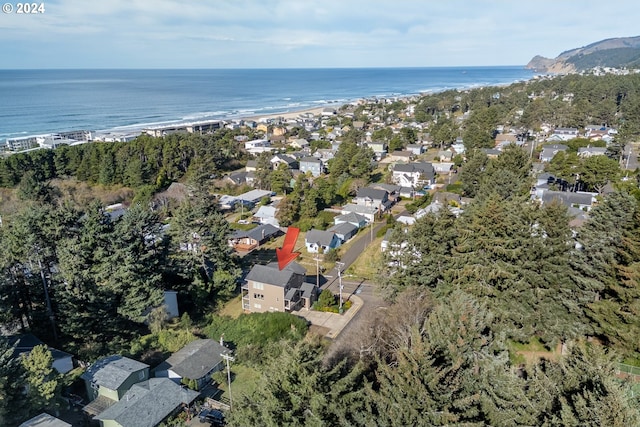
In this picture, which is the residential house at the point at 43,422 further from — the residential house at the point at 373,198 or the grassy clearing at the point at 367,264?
the residential house at the point at 373,198

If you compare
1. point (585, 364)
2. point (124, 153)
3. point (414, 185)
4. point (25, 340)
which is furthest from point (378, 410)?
point (124, 153)

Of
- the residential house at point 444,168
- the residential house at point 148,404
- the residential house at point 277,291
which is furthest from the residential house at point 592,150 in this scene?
the residential house at point 148,404

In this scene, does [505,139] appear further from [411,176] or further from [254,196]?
[254,196]

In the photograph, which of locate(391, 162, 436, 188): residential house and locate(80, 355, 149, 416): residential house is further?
locate(391, 162, 436, 188): residential house

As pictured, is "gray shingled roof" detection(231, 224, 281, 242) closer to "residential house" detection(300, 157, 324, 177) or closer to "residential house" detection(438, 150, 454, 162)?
"residential house" detection(300, 157, 324, 177)

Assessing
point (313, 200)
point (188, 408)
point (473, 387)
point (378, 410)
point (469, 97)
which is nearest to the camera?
point (378, 410)

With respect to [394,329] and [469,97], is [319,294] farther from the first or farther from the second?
A: [469,97]

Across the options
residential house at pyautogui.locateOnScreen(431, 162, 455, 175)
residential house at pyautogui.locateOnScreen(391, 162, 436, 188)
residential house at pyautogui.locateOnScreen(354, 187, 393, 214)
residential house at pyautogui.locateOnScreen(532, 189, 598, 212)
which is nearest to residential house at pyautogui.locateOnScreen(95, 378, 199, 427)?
residential house at pyautogui.locateOnScreen(354, 187, 393, 214)
